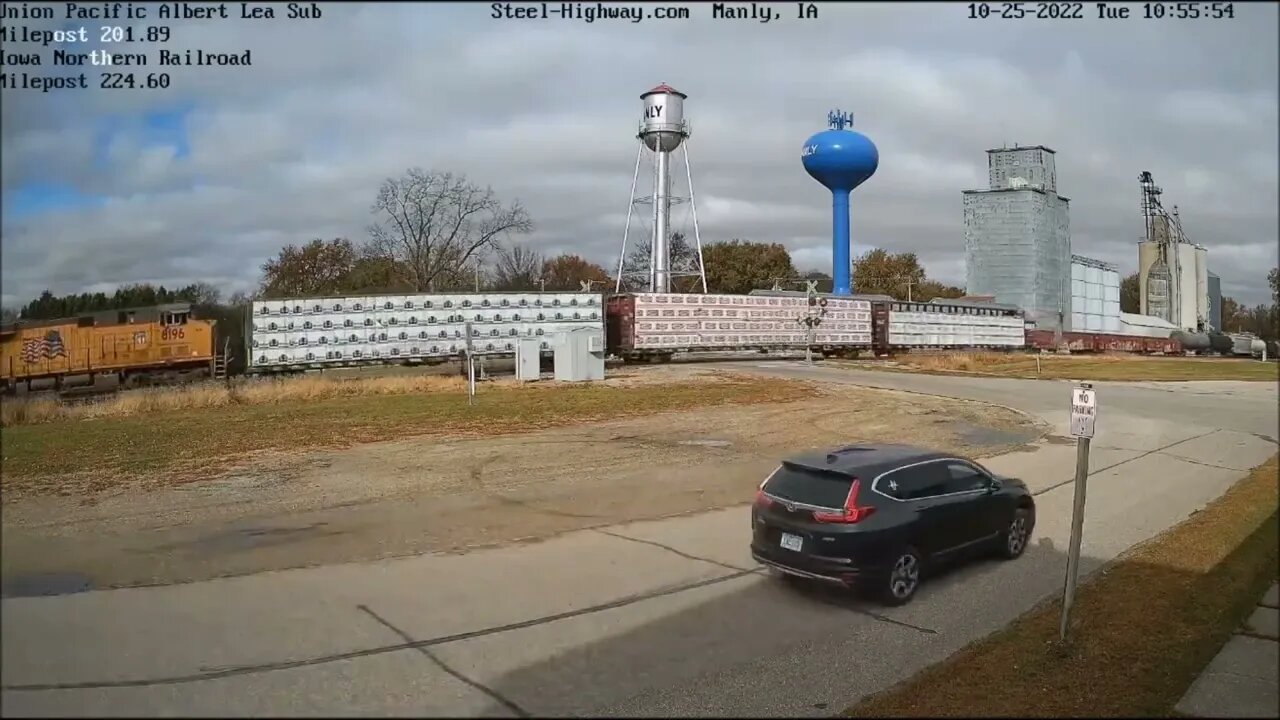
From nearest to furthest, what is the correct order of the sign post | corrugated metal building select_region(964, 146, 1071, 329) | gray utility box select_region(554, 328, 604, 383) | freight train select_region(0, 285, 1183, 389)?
the sign post
freight train select_region(0, 285, 1183, 389)
gray utility box select_region(554, 328, 604, 383)
corrugated metal building select_region(964, 146, 1071, 329)

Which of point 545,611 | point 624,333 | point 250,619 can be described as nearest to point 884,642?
point 545,611

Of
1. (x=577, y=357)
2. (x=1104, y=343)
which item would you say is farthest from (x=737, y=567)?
(x=1104, y=343)

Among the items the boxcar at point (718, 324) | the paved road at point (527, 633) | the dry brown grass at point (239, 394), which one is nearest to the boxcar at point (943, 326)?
the boxcar at point (718, 324)

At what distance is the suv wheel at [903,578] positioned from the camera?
813 cm

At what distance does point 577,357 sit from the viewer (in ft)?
112

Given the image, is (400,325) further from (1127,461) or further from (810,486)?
(810,486)

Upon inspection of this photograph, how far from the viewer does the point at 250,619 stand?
696cm

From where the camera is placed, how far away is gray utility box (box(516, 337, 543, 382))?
3450 centimetres

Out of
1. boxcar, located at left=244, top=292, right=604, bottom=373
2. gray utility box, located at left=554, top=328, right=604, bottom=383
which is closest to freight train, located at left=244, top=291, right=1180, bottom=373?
boxcar, located at left=244, top=292, right=604, bottom=373

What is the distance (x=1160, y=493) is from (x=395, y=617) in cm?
1286

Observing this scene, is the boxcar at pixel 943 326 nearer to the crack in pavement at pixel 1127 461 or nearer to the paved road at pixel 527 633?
the crack in pavement at pixel 1127 461

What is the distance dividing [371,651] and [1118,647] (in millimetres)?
5784

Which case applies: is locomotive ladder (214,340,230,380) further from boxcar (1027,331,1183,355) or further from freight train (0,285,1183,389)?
boxcar (1027,331,1183,355)

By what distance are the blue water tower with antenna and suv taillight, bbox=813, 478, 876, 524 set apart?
215ft
